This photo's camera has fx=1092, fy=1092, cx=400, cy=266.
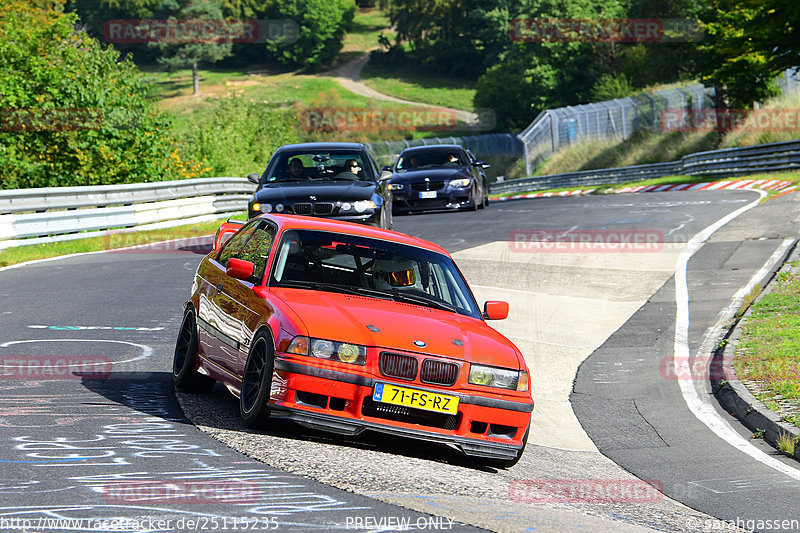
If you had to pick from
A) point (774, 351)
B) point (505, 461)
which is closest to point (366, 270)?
point (505, 461)

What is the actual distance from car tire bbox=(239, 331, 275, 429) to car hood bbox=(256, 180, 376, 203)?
914 centimetres

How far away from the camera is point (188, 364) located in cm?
849

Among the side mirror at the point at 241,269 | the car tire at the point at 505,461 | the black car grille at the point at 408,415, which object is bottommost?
the car tire at the point at 505,461

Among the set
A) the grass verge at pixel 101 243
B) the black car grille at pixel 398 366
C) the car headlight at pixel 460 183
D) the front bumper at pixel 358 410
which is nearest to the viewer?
the front bumper at pixel 358 410

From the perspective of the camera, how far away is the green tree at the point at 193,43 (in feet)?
422

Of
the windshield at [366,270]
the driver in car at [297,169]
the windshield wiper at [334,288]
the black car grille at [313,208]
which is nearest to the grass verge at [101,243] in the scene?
the driver in car at [297,169]

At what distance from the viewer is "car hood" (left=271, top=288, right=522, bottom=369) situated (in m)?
6.97

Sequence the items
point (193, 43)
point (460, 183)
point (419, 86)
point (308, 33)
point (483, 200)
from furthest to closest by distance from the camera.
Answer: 1. point (308, 33)
2. point (419, 86)
3. point (193, 43)
4. point (483, 200)
5. point (460, 183)

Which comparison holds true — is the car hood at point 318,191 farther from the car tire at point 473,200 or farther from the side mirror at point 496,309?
the car tire at point 473,200

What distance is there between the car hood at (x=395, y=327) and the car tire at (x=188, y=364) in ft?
4.00

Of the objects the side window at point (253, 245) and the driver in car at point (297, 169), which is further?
the driver in car at point (297, 169)

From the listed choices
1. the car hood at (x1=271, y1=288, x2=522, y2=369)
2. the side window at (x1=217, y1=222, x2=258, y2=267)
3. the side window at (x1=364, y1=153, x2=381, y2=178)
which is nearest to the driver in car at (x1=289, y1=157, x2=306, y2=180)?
the side window at (x1=364, y1=153, x2=381, y2=178)

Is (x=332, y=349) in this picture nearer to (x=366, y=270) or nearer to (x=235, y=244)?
(x=366, y=270)

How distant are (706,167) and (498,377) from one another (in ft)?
110
